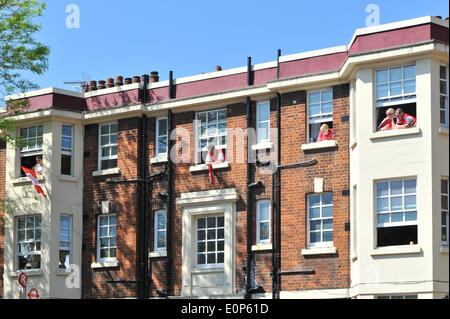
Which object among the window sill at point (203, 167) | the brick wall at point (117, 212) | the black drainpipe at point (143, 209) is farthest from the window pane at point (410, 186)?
the brick wall at point (117, 212)

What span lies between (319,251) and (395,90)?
5.18 m

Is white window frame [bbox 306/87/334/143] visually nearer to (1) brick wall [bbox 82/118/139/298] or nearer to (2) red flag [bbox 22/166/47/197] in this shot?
(1) brick wall [bbox 82/118/139/298]

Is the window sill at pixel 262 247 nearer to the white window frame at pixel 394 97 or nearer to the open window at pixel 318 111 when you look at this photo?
the open window at pixel 318 111

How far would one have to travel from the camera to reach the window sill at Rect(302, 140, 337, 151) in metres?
24.8

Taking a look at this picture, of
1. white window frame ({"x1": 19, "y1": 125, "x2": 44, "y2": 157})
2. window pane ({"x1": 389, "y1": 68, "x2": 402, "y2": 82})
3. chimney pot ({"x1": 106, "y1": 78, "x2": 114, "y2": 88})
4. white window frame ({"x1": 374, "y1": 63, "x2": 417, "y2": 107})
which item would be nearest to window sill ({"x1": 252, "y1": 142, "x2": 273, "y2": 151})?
white window frame ({"x1": 374, "y1": 63, "x2": 417, "y2": 107})

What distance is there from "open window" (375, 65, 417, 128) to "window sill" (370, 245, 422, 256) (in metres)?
3.53

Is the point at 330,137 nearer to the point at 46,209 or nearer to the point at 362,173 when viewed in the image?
the point at 362,173

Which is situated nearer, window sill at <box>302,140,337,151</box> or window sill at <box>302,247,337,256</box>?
window sill at <box>302,247,337,256</box>

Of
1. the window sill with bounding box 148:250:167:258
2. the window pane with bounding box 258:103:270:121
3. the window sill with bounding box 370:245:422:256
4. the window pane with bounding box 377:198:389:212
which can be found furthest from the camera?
the window sill with bounding box 148:250:167:258

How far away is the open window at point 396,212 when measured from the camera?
72.2 ft

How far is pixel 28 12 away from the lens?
27625 millimetres

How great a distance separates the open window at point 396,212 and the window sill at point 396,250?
0.23 metres
